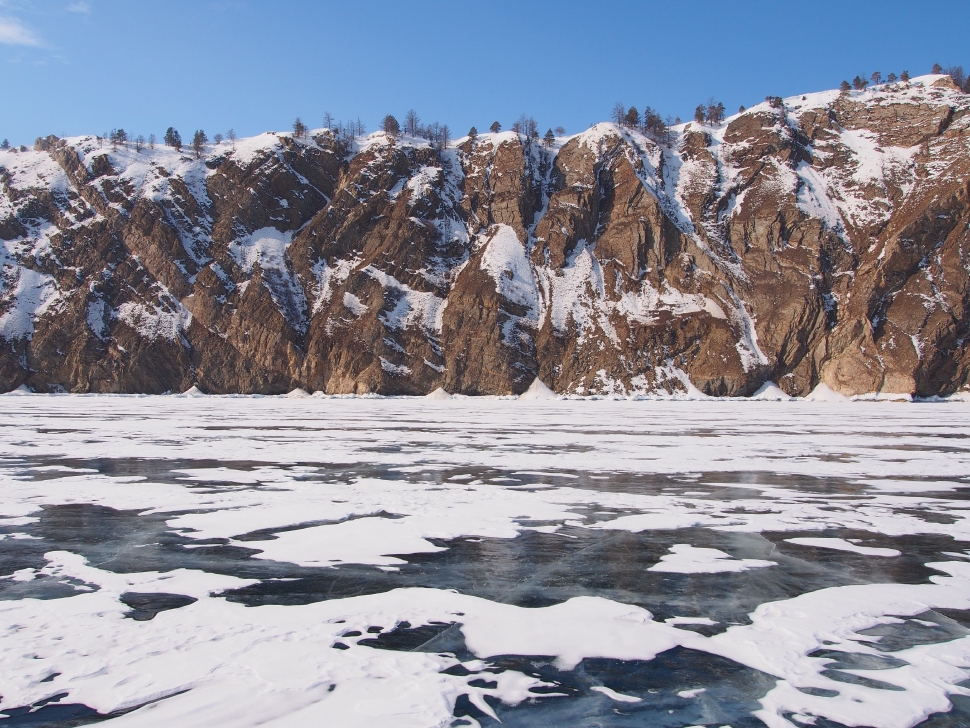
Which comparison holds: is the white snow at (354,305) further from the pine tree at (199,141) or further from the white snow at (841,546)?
the white snow at (841,546)

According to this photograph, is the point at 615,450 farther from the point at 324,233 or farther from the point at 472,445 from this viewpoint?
the point at 324,233

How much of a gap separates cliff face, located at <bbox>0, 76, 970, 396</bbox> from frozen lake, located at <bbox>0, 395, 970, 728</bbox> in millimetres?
57762

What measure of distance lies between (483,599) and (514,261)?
243ft

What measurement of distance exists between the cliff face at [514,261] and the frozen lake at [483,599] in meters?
57.8

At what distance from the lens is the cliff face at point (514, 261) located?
67.2 metres

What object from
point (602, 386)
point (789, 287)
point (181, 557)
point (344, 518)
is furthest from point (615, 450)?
point (789, 287)

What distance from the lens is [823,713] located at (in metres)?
3.90

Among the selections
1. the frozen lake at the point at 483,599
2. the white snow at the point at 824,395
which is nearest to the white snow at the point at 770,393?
the white snow at the point at 824,395

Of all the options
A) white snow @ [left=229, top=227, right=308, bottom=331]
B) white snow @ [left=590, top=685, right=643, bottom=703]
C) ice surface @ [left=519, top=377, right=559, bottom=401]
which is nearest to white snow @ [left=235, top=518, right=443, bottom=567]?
white snow @ [left=590, top=685, right=643, bottom=703]

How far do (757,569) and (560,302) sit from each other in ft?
227

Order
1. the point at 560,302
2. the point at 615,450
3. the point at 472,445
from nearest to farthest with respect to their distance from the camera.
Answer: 1. the point at 615,450
2. the point at 472,445
3. the point at 560,302

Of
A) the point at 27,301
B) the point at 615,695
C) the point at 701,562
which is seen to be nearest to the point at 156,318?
the point at 27,301

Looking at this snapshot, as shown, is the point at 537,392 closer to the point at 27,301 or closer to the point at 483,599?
the point at 27,301

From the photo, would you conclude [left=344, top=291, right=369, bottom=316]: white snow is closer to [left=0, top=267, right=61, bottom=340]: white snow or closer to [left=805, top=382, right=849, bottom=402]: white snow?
[left=0, top=267, right=61, bottom=340]: white snow
